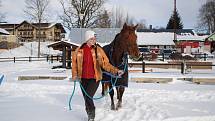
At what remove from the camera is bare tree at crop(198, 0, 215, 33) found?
88.7m

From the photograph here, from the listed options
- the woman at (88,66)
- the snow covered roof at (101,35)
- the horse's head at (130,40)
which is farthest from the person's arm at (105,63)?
the snow covered roof at (101,35)

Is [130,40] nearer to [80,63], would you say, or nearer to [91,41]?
[91,41]

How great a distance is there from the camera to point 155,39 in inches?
3068

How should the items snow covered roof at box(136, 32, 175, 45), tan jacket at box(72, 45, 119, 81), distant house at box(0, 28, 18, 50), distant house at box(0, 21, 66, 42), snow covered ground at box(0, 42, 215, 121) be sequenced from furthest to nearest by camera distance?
distant house at box(0, 21, 66, 42) < snow covered roof at box(136, 32, 175, 45) < distant house at box(0, 28, 18, 50) < snow covered ground at box(0, 42, 215, 121) < tan jacket at box(72, 45, 119, 81)

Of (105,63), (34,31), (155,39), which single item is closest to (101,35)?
→ (155,39)

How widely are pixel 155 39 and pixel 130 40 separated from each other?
70.1m

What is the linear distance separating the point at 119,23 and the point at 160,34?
1042cm

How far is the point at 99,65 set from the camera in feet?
24.5

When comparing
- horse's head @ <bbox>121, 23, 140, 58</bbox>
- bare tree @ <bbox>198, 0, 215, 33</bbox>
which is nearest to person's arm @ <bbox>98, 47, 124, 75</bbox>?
horse's head @ <bbox>121, 23, 140, 58</bbox>

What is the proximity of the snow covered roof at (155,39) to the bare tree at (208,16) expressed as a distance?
16.1m

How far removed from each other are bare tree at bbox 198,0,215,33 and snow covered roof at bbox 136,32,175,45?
53.0ft

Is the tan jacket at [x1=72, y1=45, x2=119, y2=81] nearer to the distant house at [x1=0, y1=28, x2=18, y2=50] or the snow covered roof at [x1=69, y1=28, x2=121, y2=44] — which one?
the snow covered roof at [x1=69, y1=28, x2=121, y2=44]

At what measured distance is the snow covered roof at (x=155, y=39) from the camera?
76312mm

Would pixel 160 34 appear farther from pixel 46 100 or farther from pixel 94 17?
pixel 46 100
